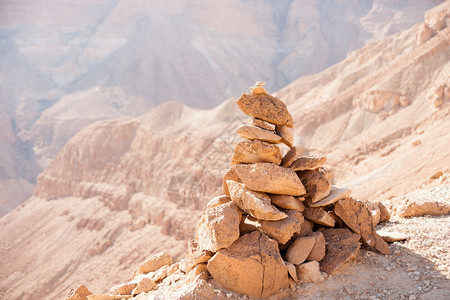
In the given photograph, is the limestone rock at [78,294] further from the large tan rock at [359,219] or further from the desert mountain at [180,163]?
the desert mountain at [180,163]

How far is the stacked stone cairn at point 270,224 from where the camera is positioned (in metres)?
6.01

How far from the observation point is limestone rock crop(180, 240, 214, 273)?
6.32 m

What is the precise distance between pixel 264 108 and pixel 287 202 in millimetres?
1670

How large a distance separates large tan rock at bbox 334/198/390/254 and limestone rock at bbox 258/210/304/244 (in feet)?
2.86

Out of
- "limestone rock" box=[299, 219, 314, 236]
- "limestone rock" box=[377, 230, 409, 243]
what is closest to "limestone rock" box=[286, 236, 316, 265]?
"limestone rock" box=[299, 219, 314, 236]

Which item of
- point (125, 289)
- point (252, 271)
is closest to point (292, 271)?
point (252, 271)

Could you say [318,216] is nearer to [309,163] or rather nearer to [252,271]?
[309,163]

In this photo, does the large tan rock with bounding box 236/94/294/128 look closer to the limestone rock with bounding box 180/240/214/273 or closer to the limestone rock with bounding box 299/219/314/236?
the limestone rock with bounding box 299/219/314/236

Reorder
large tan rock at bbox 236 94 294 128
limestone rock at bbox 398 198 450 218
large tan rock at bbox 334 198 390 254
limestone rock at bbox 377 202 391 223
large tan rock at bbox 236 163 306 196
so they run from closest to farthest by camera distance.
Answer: large tan rock at bbox 236 163 306 196 → large tan rock at bbox 334 198 390 254 → large tan rock at bbox 236 94 294 128 → limestone rock at bbox 398 198 450 218 → limestone rock at bbox 377 202 391 223

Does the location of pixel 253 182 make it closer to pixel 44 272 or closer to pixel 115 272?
pixel 115 272

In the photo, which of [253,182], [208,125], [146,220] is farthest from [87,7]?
[253,182]

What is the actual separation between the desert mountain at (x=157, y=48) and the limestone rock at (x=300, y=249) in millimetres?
52433

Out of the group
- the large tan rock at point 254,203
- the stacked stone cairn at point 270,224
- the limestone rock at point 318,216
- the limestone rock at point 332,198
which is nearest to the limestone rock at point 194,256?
the stacked stone cairn at point 270,224

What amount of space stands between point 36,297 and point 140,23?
6135cm
